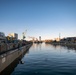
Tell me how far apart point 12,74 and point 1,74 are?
224 cm

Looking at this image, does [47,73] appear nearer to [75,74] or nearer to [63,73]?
[63,73]

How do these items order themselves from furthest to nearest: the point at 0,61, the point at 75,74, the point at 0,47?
the point at 0,47 → the point at 75,74 → the point at 0,61

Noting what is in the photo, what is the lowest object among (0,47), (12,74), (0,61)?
(12,74)

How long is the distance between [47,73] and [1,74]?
808 cm

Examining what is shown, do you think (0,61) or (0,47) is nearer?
(0,61)

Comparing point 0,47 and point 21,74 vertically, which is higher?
point 0,47

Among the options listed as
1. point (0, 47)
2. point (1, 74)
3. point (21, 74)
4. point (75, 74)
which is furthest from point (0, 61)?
point (75, 74)

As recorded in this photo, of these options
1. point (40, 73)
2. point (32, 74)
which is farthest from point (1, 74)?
point (40, 73)

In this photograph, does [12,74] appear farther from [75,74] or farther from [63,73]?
[75,74]

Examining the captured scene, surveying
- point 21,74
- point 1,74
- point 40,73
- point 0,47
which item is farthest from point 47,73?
point 0,47

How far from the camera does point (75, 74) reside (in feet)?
75.2

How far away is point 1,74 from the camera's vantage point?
2192cm

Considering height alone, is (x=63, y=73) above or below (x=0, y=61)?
below

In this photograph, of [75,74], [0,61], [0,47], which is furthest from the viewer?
[0,47]
